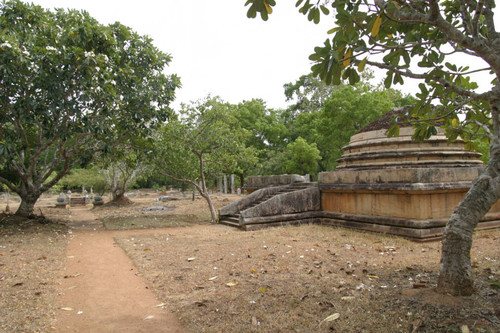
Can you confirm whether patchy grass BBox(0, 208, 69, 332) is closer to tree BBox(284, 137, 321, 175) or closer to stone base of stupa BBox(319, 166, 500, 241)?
stone base of stupa BBox(319, 166, 500, 241)

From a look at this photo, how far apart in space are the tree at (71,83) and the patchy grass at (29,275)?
2245 mm

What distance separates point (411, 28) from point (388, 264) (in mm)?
3655

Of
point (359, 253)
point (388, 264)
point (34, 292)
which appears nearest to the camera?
point (34, 292)

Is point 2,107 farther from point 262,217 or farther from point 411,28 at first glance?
point 411,28

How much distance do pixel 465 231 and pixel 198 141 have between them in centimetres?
1027

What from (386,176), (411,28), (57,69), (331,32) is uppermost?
(57,69)

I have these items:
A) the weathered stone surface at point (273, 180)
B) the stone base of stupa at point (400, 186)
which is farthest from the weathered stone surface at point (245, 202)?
the stone base of stupa at point (400, 186)

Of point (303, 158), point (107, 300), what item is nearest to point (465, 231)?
point (107, 300)

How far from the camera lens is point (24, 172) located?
1138 cm

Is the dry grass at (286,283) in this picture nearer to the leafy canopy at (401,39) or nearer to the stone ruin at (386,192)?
the stone ruin at (386,192)

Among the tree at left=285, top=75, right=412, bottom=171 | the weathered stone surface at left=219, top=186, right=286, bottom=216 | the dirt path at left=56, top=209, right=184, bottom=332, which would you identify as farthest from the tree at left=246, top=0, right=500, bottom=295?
the tree at left=285, top=75, right=412, bottom=171

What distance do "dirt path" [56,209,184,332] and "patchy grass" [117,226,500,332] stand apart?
8.2 inches

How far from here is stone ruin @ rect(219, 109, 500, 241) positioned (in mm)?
8000

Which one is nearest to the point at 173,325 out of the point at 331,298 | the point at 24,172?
the point at 331,298
